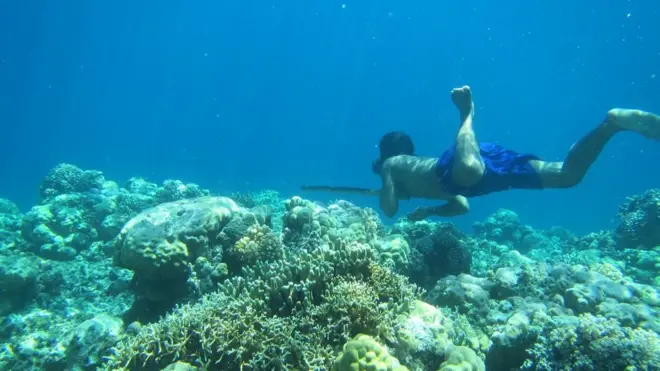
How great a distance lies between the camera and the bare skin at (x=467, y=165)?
6094mm

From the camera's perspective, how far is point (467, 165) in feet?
21.1

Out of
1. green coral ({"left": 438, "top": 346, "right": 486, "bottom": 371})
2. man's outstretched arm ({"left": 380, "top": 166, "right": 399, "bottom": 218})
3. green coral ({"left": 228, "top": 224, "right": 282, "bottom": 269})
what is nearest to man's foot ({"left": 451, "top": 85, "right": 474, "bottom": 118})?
man's outstretched arm ({"left": 380, "top": 166, "right": 399, "bottom": 218})

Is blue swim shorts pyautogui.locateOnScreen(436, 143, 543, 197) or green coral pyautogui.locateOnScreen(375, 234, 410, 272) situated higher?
blue swim shorts pyautogui.locateOnScreen(436, 143, 543, 197)

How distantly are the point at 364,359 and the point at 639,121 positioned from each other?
6.34m

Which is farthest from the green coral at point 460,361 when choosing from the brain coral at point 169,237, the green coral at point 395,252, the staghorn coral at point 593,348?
the brain coral at point 169,237

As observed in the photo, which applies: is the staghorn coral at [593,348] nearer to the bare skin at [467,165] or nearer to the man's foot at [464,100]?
the bare skin at [467,165]

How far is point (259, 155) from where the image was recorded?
140m

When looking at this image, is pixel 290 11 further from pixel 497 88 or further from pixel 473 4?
pixel 497 88

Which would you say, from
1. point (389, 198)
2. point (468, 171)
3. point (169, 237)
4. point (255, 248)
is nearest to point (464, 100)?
point (468, 171)

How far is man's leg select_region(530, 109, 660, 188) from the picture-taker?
19.3 ft

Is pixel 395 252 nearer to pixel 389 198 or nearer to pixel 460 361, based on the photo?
pixel 389 198

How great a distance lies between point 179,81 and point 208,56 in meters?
23.4

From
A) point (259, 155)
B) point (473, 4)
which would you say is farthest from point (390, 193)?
point (259, 155)

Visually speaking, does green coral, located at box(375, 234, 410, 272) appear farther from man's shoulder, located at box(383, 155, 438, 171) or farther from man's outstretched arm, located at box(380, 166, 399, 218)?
man's shoulder, located at box(383, 155, 438, 171)
